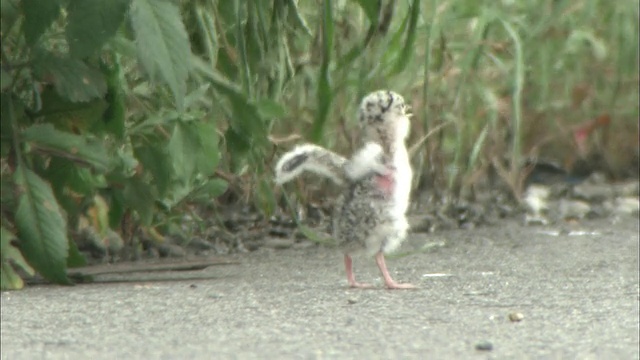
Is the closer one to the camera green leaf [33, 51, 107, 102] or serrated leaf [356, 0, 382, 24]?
green leaf [33, 51, 107, 102]

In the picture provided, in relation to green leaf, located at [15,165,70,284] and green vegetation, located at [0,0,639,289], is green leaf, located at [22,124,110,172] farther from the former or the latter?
green leaf, located at [15,165,70,284]

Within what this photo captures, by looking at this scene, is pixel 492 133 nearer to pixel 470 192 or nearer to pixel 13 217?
pixel 470 192

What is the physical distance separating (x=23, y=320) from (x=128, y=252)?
1.68 metres

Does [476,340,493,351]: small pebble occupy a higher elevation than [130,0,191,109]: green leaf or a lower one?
lower

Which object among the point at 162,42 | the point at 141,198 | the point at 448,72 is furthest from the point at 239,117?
the point at 448,72

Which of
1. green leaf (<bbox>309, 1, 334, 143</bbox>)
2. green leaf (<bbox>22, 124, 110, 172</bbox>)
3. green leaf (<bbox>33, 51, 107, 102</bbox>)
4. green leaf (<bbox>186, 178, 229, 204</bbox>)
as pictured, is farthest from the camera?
green leaf (<bbox>186, 178, 229, 204</bbox>)

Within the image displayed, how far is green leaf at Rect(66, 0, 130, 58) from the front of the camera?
14.8 feet

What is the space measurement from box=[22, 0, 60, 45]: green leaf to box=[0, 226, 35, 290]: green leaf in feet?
2.43

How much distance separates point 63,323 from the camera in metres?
4.43

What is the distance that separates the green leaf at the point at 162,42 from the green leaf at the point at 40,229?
2.39ft

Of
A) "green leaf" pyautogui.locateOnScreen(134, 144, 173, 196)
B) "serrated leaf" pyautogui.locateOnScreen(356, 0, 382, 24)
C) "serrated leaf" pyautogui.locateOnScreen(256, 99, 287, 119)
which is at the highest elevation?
"serrated leaf" pyautogui.locateOnScreen(356, 0, 382, 24)

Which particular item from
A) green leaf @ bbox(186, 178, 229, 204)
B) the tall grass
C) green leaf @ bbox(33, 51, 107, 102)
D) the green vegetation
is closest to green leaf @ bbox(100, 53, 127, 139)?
the green vegetation

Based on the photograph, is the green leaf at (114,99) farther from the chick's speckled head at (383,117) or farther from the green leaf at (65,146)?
the chick's speckled head at (383,117)

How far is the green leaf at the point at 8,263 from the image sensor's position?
198 inches
